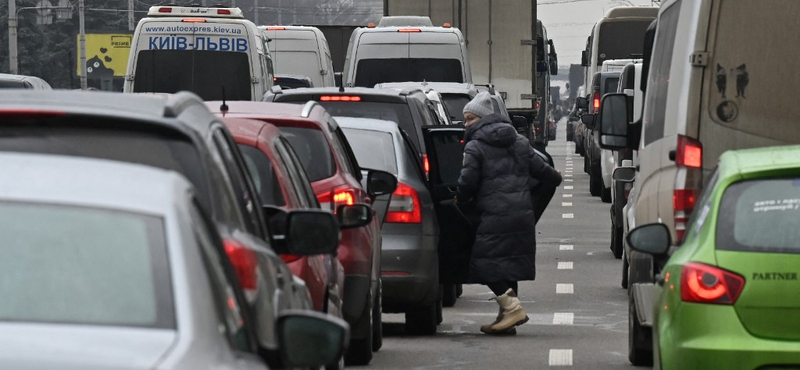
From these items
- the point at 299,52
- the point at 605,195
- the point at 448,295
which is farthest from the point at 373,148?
the point at 299,52

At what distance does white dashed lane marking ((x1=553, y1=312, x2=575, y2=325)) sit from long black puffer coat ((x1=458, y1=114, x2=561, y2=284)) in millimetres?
925

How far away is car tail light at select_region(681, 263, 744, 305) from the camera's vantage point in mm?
6711

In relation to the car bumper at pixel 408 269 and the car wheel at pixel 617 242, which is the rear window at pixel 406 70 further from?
the car bumper at pixel 408 269

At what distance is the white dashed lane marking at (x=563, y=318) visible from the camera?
1348cm

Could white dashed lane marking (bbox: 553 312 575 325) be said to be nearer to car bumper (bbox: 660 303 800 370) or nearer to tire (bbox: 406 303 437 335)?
tire (bbox: 406 303 437 335)

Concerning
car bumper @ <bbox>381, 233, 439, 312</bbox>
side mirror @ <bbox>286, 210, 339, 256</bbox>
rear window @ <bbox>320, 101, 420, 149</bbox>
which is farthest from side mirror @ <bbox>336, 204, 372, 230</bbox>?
rear window @ <bbox>320, 101, 420, 149</bbox>

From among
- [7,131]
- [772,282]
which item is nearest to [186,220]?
[7,131]

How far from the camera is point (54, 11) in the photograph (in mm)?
85438

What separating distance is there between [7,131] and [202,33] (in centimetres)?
2004

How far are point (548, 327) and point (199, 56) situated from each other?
39.6 feet

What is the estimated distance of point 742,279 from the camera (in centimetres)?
670

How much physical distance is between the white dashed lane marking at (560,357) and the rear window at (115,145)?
6.41 meters

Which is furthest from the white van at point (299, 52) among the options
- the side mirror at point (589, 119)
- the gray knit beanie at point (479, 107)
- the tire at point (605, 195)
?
the gray knit beanie at point (479, 107)

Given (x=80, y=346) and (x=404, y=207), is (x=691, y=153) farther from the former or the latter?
(x=80, y=346)
